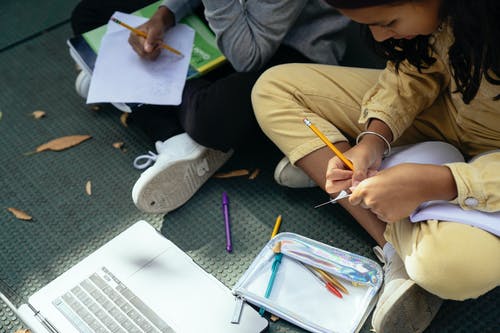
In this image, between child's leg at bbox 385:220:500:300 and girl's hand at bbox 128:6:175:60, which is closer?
child's leg at bbox 385:220:500:300

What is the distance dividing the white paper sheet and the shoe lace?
13cm

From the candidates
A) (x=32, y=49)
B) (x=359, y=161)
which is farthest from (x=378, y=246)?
(x=32, y=49)

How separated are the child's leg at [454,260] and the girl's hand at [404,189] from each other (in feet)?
0.15

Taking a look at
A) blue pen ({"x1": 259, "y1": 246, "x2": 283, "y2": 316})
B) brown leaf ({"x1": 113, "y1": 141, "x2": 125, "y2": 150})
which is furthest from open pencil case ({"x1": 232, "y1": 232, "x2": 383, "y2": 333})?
brown leaf ({"x1": 113, "y1": 141, "x2": 125, "y2": 150})

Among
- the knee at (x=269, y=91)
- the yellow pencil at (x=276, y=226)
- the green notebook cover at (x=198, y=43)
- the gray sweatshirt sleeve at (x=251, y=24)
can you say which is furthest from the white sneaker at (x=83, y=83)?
the yellow pencil at (x=276, y=226)

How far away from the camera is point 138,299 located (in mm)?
971

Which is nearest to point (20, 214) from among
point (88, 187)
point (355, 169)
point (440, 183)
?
point (88, 187)

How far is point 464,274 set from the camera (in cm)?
80

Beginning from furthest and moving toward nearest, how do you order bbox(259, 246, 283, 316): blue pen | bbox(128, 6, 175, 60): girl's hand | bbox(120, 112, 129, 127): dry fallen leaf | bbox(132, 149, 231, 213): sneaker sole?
1. bbox(120, 112, 129, 127): dry fallen leaf
2. bbox(128, 6, 175, 60): girl's hand
3. bbox(132, 149, 231, 213): sneaker sole
4. bbox(259, 246, 283, 316): blue pen

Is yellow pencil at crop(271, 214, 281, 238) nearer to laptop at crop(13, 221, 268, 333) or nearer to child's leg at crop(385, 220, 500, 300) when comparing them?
laptop at crop(13, 221, 268, 333)

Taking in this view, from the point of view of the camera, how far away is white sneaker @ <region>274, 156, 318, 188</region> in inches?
43.3

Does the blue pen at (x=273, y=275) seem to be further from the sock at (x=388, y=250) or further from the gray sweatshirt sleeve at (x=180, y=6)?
the gray sweatshirt sleeve at (x=180, y=6)

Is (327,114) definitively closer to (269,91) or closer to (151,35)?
(269,91)

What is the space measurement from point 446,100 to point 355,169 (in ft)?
0.82
